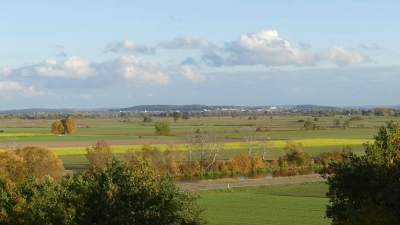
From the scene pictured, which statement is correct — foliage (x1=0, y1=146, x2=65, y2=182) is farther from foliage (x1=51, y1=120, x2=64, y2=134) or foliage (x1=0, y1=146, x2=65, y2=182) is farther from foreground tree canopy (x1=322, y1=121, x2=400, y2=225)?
foliage (x1=51, y1=120, x2=64, y2=134)

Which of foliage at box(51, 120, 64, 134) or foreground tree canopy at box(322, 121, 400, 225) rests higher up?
foreground tree canopy at box(322, 121, 400, 225)

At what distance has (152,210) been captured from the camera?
2136cm

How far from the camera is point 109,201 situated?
21.4m

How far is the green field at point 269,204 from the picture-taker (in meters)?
33.4

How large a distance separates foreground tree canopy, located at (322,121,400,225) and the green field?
8836 mm

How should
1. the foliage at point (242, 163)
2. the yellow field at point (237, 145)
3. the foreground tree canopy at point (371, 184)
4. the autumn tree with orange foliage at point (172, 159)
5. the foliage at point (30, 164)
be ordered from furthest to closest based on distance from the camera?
the yellow field at point (237, 145), the foliage at point (242, 163), the autumn tree with orange foliage at point (172, 159), the foliage at point (30, 164), the foreground tree canopy at point (371, 184)

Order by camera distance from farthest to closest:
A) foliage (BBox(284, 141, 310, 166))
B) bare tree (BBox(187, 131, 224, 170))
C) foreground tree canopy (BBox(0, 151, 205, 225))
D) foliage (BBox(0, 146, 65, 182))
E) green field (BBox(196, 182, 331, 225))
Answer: bare tree (BBox(187, 131, 224, 170))
foliage (BBox(284, 141, 310, 166))
foliage (BBox(0, 146, 65, 182))
green field (BBox(196, 182, 331, 225))
foreground tree canopy (BBox(0, 151, 205, 225))

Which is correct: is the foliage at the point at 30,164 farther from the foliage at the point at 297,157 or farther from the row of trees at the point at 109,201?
the foliage at the point at 297,157

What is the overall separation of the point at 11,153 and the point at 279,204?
83.0 ft

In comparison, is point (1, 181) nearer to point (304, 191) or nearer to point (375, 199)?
point (375, 199)

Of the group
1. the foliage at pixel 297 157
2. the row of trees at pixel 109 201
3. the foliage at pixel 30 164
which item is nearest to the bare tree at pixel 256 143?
the foliage at pixel 297 157

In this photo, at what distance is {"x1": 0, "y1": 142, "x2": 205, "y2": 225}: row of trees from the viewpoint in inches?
842

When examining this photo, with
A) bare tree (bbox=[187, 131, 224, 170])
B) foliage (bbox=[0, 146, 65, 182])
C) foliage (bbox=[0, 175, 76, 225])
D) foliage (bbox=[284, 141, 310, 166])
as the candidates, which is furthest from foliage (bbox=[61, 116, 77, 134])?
foliage (bbox=[0, 175, 76, 225])

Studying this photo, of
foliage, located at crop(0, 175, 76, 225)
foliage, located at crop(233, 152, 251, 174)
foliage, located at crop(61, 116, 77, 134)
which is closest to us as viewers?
foliage, located at crop(0, 175, 76, 225)
